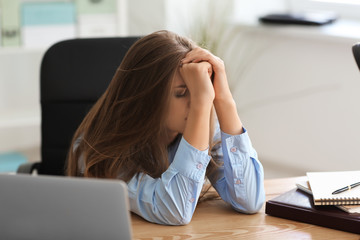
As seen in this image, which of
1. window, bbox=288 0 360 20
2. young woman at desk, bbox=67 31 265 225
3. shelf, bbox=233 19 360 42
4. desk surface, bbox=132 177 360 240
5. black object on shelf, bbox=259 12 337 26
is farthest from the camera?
window, bbox=288 0 360 20

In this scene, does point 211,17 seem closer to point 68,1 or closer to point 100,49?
point 68,1

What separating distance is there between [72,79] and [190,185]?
2.26ft

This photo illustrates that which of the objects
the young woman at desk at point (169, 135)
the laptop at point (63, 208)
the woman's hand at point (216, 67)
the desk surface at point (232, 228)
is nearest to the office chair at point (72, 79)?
the young woman at desk at point (169, 135)

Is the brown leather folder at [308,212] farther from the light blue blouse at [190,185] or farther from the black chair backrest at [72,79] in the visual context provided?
the black chair backrest at [72,79]

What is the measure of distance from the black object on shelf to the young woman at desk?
1735mm

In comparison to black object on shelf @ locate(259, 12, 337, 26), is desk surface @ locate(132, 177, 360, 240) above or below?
below

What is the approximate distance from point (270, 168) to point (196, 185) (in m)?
2.18

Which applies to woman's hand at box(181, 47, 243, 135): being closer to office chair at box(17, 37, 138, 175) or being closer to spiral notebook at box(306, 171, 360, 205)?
spiral notebook at box(306, 171, 360, 205)

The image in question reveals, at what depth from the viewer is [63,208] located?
1042mm

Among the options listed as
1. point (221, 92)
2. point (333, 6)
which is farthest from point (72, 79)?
point (333, 6)

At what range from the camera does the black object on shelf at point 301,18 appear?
3.28m

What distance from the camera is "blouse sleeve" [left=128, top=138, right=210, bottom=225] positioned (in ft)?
4.88

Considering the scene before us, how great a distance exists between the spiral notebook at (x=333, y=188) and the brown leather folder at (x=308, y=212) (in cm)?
2

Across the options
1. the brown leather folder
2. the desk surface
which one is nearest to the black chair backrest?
the desk surface
